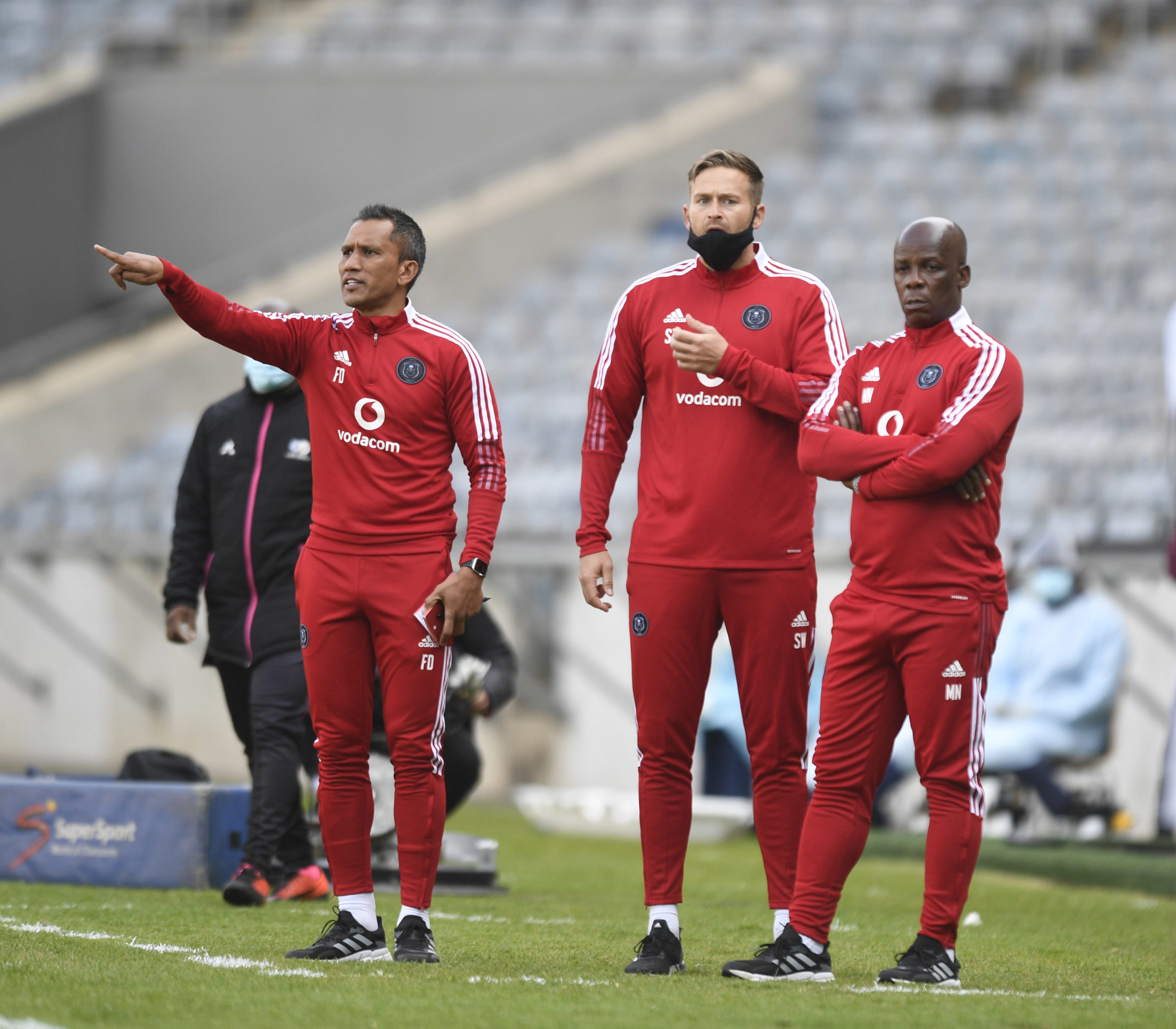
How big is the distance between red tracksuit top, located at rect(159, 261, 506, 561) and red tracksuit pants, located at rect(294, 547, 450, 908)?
3.2 inches

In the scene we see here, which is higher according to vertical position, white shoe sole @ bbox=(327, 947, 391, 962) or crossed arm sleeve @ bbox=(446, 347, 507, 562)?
crossed arm sleeve @ bbox=(446, 347, 507, 562)

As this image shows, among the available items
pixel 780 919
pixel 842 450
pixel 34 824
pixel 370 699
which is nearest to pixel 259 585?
pixel 34 824

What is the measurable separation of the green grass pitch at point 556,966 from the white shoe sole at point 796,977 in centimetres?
8

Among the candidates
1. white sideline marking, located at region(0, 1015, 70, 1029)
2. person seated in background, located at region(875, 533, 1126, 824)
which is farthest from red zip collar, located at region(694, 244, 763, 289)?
person seated in background, located at region(875, 533, 1126, 824)

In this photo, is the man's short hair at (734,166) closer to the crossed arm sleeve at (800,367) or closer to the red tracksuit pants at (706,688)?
the crossed arm sleeve at (800,367)

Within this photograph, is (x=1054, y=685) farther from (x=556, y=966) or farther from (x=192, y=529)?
(x=556, y=966)

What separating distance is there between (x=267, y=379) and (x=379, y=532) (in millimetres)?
1803

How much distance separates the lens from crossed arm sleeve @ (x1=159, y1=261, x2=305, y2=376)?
4.57 m

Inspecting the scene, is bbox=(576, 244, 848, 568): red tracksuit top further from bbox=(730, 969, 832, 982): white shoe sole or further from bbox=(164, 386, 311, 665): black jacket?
bbox=(164, 386, 311, 665): black jacket

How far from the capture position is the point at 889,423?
4.51 m

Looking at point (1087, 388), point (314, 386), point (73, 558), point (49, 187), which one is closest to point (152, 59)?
point (49, 187)

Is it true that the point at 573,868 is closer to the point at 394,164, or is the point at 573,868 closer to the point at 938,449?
the point at 938,449

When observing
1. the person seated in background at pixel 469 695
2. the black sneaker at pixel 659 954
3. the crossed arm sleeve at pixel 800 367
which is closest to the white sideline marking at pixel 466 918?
the person seated in background at pixel 469 695

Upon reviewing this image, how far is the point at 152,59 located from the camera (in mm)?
22172
